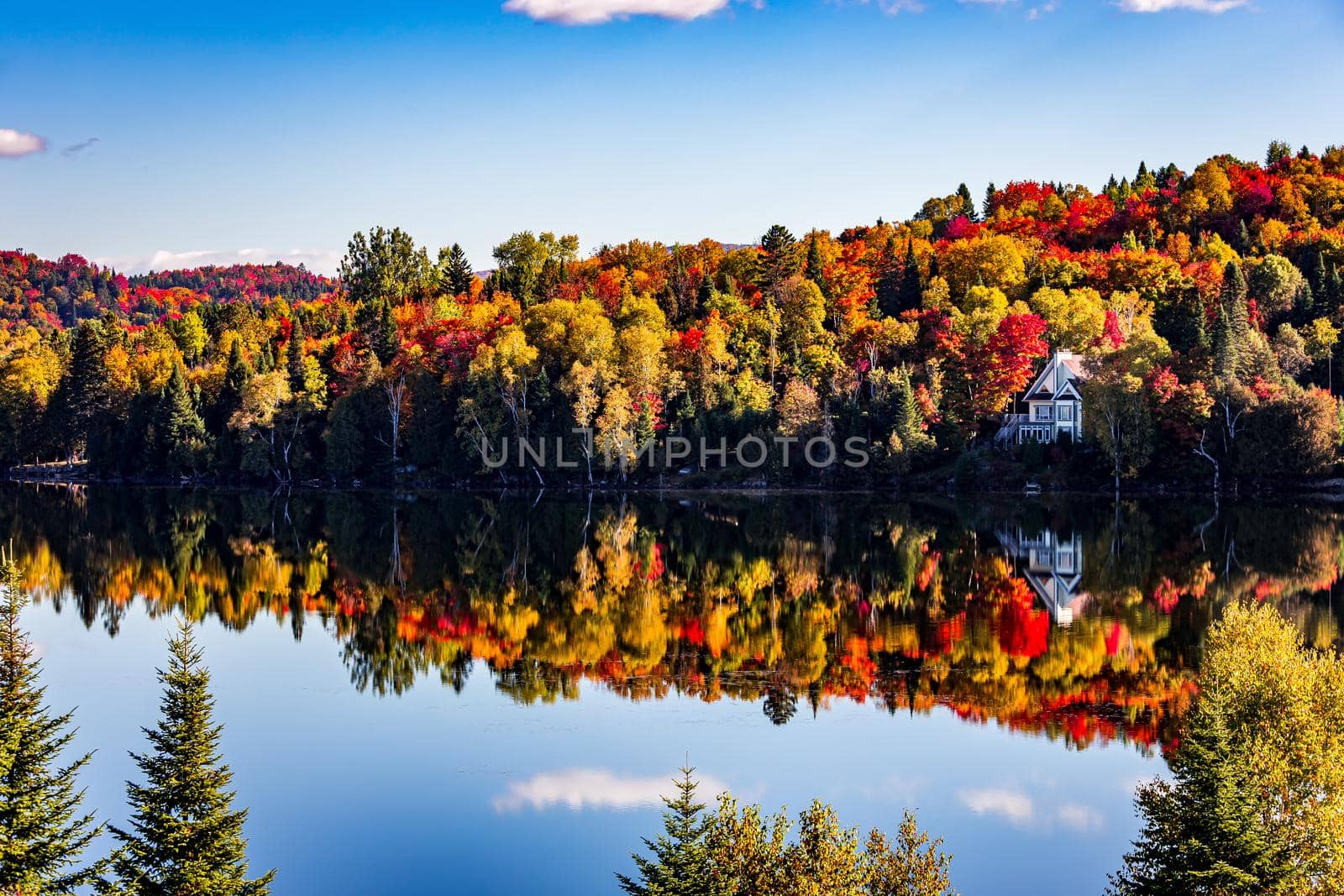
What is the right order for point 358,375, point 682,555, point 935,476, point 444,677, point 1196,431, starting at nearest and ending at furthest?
1. point 444,677
2. point 682,555
3. point 1196,431
4. point 935,476
5. point 358,375

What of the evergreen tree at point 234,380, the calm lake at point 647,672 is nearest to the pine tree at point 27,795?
the calm lake at point 647,672

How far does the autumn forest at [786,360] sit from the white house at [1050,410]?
1739 millimetres

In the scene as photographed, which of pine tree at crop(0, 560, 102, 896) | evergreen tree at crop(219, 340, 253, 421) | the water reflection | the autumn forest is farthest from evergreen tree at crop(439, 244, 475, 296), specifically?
pine tree at crop(0, 560, 102, 896)

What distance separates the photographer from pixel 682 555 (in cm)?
5206

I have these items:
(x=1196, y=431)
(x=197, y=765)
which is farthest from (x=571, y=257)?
(x=197, y=765)

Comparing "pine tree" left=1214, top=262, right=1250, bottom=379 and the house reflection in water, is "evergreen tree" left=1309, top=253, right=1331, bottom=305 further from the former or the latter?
the house reflection in water

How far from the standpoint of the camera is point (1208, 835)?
1630 cm

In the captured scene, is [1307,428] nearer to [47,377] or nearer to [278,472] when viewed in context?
[278,472]

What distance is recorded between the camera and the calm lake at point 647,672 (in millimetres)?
21484

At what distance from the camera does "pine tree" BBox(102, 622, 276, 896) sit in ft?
52.5

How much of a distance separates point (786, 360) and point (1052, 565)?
48.3 metres

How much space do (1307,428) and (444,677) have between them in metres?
56.2

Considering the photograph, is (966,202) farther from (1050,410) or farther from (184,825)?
(184,825)

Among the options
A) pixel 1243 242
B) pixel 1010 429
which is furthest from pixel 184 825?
pixel 1243 242
